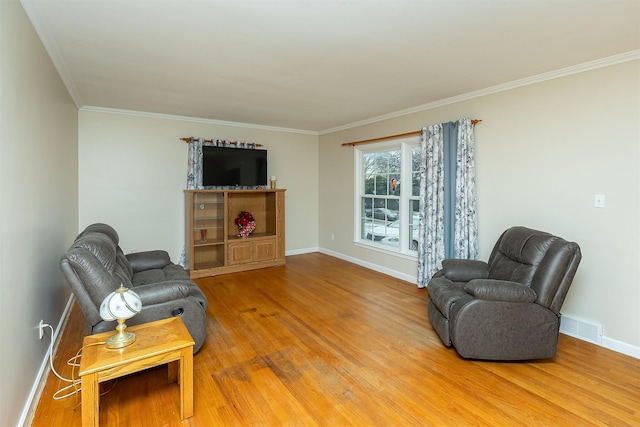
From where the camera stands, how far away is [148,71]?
10.6 ft

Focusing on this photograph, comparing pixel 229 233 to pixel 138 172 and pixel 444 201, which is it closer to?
pixel 138 172

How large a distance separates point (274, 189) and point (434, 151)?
2742 mm

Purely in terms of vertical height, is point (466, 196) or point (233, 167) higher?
point (233, 167)

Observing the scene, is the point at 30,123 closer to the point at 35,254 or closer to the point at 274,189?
the point at 35,254

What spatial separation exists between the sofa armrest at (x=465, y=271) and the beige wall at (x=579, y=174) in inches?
26.5

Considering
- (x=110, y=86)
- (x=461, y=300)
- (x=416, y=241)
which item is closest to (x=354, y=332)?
(x=461, y=300)

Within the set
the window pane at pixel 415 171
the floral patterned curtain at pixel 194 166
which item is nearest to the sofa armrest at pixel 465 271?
the window pane at pixel 415 171

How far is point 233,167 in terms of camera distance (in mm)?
5504

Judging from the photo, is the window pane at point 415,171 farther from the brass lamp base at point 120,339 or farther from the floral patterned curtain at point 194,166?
the brass lamp base at point 120,339

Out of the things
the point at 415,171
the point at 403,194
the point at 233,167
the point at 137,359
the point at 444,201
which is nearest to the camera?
the point at 137,359

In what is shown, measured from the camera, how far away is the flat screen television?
527 centimetres

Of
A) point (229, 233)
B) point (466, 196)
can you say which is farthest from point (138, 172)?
point (466, 196)

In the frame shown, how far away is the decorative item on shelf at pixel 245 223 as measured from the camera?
551 cm

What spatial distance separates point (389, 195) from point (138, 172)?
13.1 ft
